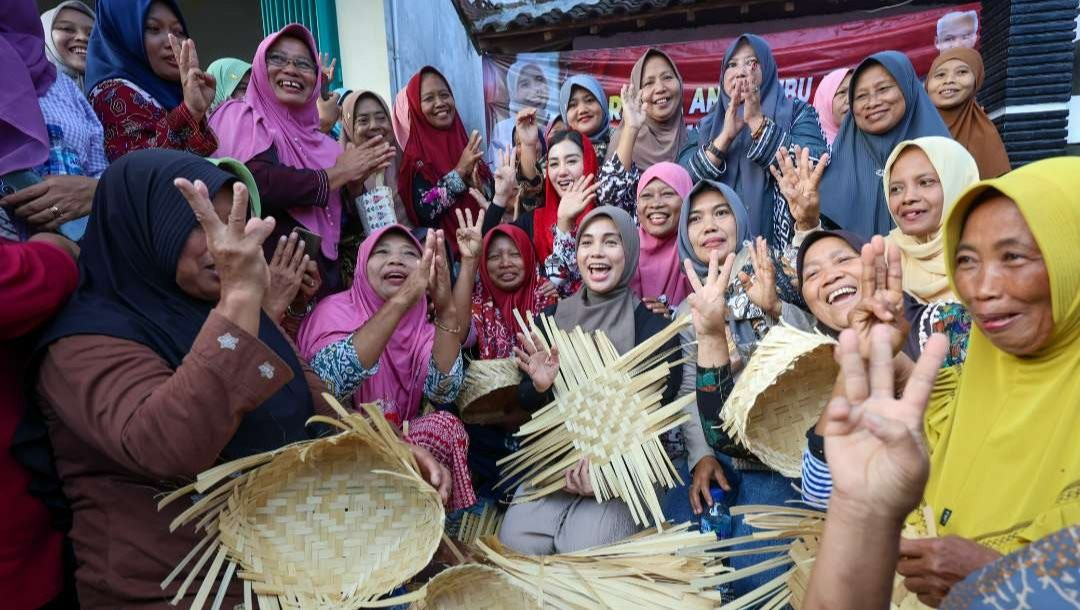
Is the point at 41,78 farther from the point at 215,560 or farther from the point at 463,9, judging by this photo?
the point at 463,9

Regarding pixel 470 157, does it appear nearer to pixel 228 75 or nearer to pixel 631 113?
pixel 631 113

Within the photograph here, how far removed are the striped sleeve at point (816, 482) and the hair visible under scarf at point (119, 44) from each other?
2719mm

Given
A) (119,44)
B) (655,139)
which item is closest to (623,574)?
(119,44)

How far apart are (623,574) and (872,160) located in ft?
7.87

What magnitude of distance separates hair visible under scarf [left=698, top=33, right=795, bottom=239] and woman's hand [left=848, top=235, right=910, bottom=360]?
2.01m

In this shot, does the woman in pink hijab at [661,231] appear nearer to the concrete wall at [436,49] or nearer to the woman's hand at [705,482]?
the woman's hand at [705,482]

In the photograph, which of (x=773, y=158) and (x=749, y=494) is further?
(x=773, y=158)

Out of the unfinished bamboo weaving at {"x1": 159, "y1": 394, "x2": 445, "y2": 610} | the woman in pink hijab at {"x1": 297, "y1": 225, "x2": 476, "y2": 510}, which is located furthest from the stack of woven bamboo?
the woman in pink hijab at {"x1": 297, "y1": 225, "x2": 476, "y2": 510}

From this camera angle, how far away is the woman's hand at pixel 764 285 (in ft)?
7.81

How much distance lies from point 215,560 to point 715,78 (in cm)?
757

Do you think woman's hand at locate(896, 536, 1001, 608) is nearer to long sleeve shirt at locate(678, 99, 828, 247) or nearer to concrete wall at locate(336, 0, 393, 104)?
long sleeve shirt at locate(678, 99, 828, 247)

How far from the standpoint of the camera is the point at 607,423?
2426mm

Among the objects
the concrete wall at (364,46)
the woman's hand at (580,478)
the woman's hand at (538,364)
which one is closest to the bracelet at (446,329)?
the woman's hand at (538,364)

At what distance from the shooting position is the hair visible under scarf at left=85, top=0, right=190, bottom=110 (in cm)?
266
